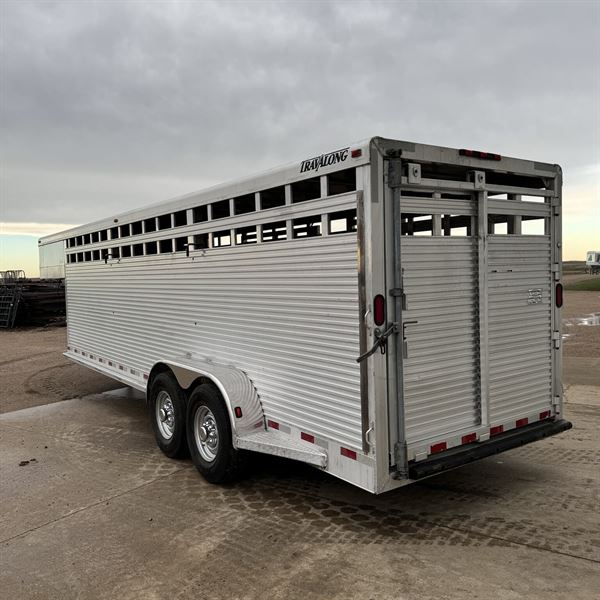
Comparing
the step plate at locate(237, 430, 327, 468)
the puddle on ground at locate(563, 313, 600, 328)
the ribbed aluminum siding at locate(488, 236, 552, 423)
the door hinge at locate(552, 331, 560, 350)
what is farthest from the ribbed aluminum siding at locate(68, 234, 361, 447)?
the puddle on ground at locate(563, 313, 600, 328)

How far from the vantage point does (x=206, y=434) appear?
16.3ft

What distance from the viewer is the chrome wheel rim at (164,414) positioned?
5.67m

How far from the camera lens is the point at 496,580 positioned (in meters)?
3.16

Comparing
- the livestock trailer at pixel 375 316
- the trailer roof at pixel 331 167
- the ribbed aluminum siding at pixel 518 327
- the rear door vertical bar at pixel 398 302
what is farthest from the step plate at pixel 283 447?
the trailer roof at pixel 331 167

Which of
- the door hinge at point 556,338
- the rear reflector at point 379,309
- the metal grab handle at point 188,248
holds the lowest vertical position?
the door hinge at point 556,338

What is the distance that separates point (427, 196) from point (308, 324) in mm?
Result: 1292

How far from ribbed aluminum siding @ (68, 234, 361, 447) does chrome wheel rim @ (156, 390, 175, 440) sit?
0.47 m

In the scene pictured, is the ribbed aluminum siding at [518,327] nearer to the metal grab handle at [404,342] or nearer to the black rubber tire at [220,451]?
the metal grab handle at [404,342]

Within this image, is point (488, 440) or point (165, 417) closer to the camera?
point (488, 440)

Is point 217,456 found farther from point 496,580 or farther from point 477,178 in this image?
point 477,178

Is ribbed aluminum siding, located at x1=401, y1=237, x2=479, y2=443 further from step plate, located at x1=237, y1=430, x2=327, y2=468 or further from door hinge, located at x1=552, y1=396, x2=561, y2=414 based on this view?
door hinge, located at x1=552, y1=396, x2=561, y2=414

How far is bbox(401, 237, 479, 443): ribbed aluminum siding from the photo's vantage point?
3.75 metres

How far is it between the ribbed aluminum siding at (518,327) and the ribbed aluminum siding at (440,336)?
189mm

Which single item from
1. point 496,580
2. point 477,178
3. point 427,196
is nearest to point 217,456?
point 496,580
